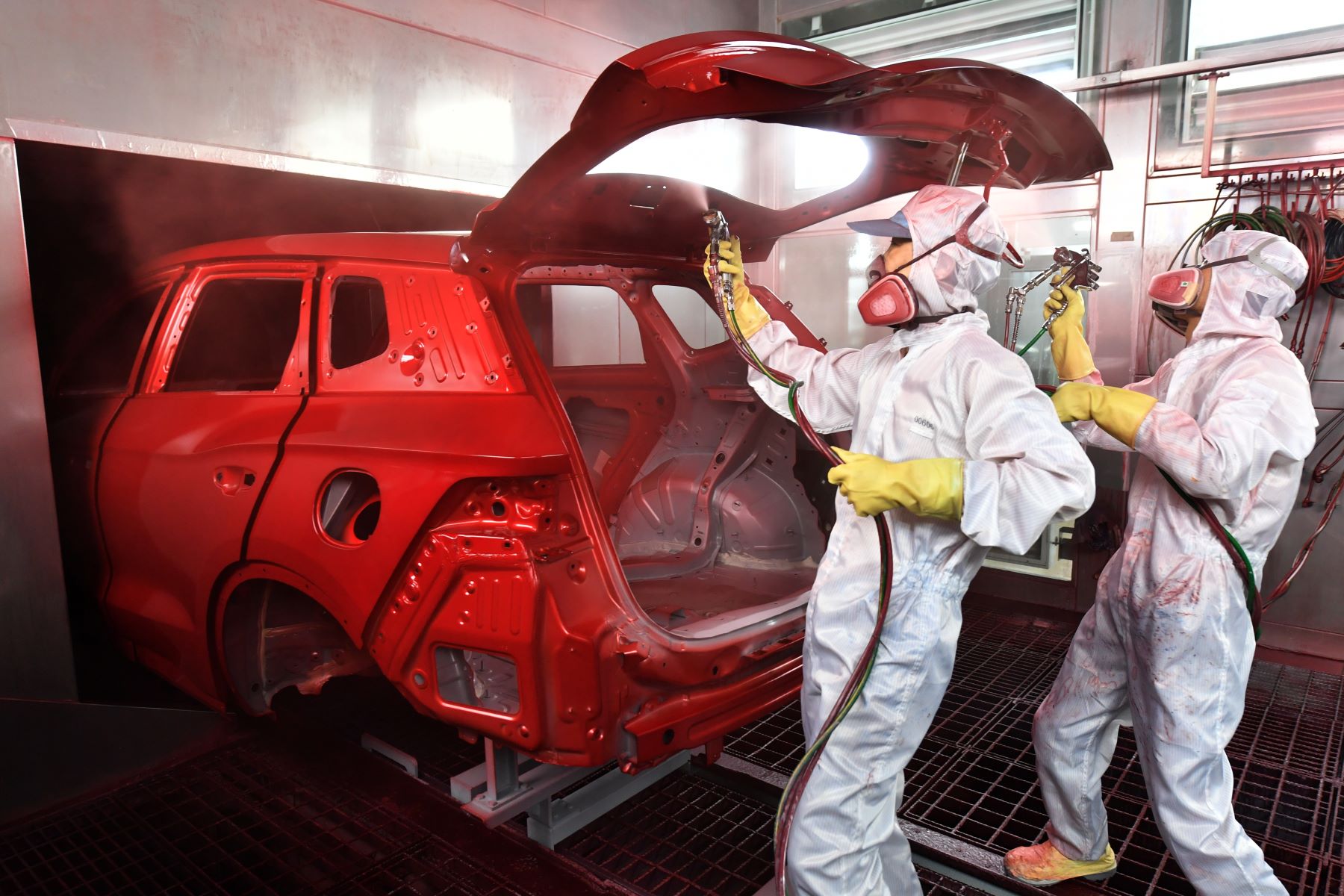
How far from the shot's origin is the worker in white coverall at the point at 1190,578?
7.09ft

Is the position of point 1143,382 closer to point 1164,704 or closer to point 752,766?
point 1164,704

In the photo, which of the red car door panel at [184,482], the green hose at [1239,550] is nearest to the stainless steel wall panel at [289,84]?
the red car door panel at [184,482]

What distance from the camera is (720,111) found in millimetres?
1924

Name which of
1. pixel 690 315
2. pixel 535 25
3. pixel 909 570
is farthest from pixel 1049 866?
pixel 535 25

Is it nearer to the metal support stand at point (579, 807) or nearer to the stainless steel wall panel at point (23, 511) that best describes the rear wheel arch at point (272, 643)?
the metal support stand at point (579, 807)

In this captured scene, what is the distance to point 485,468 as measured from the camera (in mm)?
2168

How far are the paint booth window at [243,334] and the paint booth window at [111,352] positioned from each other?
0.75 metres

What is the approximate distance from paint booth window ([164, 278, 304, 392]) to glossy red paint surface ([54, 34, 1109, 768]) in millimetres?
1387

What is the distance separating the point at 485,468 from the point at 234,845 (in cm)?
161

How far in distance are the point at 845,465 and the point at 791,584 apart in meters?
1.49

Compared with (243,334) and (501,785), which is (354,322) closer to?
(243,334)

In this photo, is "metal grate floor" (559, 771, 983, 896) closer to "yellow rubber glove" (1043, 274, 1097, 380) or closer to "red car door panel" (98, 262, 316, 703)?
"red car door panel" (98, 262, 316, 703)

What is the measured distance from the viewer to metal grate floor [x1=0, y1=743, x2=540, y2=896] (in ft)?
8.37

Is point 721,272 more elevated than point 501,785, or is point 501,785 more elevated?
point 721,272
